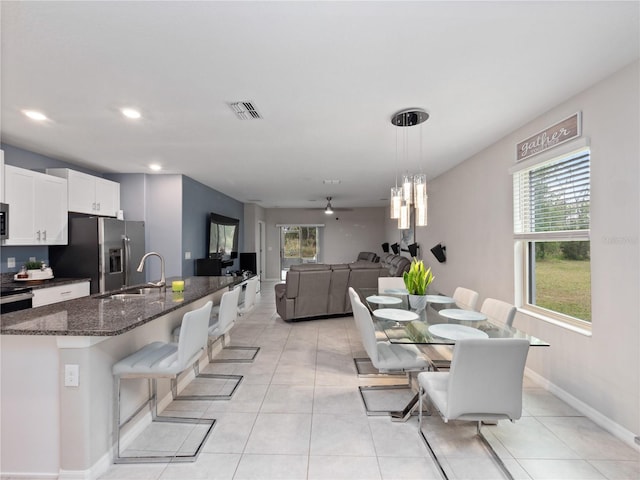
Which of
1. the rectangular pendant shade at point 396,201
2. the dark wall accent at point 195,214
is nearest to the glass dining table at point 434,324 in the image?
the rectangular pendant shade at point 396,201

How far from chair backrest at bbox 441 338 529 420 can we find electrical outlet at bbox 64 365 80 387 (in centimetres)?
208

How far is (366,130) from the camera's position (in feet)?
10.6

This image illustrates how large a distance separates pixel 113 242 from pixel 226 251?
10.2 feet

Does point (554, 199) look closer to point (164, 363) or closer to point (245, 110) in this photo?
point (245, 110)

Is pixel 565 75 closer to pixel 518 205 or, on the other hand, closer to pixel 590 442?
pixel 518 205

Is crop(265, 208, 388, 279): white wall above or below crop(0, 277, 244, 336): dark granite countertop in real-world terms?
above

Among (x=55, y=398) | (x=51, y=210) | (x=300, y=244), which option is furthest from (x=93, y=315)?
(x=300, y=244)

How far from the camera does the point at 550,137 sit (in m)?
2.76

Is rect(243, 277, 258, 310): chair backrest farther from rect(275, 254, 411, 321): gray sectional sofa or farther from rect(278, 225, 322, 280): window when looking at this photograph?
rect(278, 225, 322, 280): window

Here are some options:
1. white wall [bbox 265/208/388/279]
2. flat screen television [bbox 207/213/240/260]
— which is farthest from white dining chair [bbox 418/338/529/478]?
white wall [bbox 265/208/388/279]

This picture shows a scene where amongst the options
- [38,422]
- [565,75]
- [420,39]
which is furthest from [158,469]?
[565,75]

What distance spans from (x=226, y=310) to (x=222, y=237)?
4.50 m

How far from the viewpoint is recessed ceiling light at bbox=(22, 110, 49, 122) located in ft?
8.83

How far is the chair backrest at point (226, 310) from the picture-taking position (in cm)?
270
